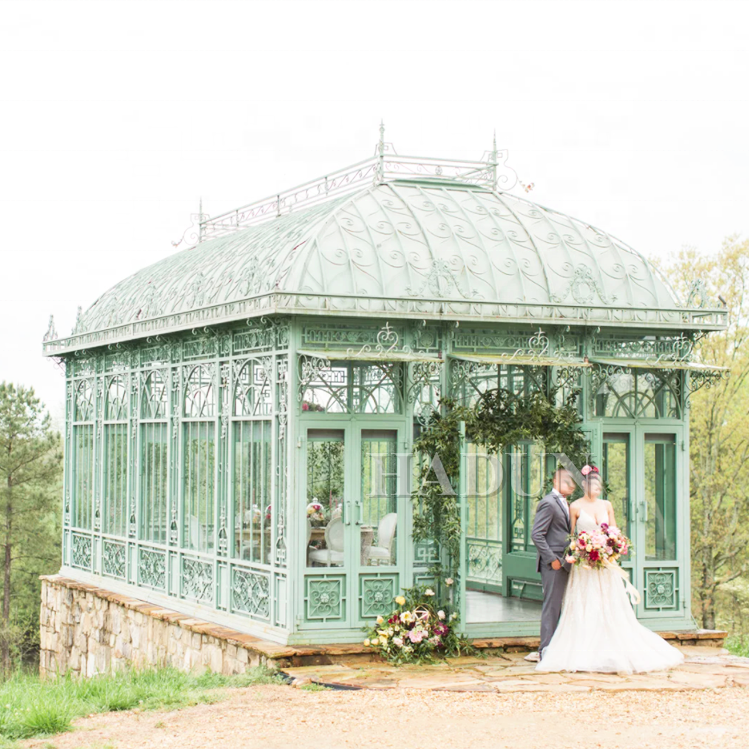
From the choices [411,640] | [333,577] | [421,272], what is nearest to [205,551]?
[333,577]

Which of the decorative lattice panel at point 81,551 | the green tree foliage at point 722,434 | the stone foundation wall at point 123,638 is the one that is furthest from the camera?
the green tree foliage at point 722,434

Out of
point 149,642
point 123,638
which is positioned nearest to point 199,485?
point 149,642

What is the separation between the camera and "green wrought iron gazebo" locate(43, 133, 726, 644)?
11.5m

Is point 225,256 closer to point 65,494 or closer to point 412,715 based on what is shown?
point 65,494

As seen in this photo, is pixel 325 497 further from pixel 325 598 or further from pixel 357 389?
pixel 357 389

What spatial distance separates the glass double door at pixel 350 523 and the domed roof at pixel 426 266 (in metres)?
1.39

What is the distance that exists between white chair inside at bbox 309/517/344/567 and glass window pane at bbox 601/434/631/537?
3.17 m

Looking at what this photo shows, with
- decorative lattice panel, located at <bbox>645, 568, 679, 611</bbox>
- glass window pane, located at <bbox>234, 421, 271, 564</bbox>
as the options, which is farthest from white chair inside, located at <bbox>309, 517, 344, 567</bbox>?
decorative lattice panel, located at <bbox>645, 568, 679, 611</bbox>

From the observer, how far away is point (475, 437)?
467 inches

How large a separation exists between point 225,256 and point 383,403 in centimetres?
397

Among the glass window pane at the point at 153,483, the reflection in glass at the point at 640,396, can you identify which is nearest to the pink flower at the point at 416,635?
the reflection in glass at the point at 640,396

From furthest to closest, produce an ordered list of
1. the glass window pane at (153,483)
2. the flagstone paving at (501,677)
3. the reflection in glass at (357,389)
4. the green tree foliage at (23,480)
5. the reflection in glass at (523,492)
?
the green tree foliage at (23,480), the reflection in glass at (523,492), the glass window pane at (153,483), the reflection in glass at (357,389), the flagstone paving at (501,677)

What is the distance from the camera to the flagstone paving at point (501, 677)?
9.93 m

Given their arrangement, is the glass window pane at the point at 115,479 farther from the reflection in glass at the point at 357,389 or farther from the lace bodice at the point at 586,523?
the lace bodice at the point at 586,523
